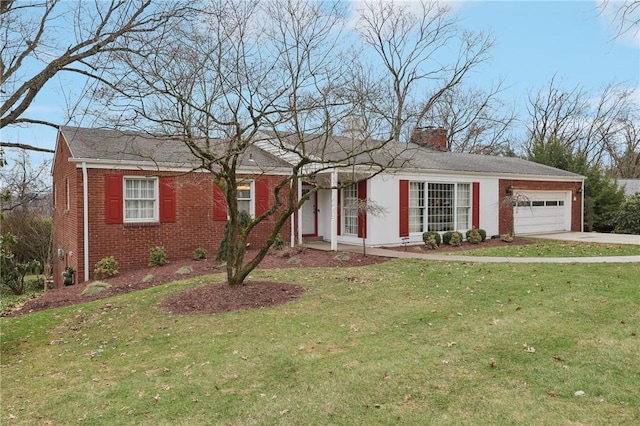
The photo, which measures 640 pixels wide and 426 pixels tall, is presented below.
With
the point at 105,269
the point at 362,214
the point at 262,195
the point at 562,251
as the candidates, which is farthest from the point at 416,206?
the point at 105,269

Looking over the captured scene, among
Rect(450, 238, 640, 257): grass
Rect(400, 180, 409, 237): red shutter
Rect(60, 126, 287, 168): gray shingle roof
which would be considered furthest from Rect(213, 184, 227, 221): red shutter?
Rect(450, 238, 640, 257): grass

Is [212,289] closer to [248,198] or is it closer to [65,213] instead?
[248,198]

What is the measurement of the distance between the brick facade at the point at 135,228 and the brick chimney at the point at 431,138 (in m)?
9.59

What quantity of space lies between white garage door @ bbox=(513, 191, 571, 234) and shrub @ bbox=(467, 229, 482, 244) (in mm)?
3000

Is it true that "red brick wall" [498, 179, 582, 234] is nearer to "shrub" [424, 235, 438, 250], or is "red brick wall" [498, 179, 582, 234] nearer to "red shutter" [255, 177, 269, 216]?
"shrub" [424, 235, 438, 250]

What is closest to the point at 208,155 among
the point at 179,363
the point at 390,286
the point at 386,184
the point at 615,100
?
the point at 179,363

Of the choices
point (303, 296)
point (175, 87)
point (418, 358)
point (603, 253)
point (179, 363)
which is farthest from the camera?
point (603, 253)

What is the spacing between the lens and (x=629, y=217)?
21797mm

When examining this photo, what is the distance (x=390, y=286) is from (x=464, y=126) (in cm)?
2657

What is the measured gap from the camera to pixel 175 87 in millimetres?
7625

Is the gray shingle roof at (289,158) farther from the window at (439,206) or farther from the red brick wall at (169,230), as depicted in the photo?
the window at (439,206)

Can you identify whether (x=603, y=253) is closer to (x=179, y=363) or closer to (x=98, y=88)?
(x=179, y=363)

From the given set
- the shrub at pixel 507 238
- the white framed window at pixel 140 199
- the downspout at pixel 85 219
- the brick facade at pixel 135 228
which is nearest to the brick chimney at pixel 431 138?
the shrub at pixel 507 238

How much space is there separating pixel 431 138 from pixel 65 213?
16.2 m
